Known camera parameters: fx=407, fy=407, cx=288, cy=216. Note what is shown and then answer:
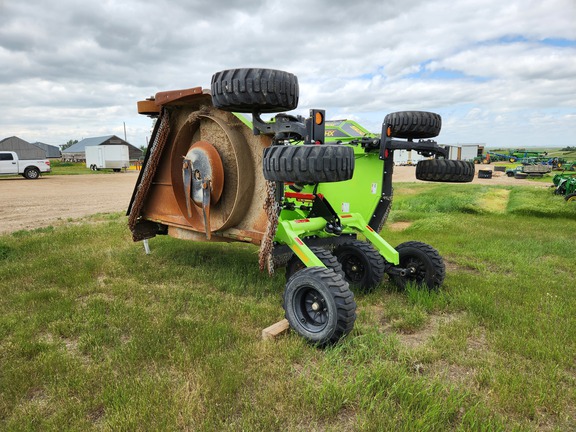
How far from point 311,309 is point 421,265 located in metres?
1.63

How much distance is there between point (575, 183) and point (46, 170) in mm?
28888

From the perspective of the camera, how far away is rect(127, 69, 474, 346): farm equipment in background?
3.19 meters

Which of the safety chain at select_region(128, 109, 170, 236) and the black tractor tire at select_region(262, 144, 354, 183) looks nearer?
the black tractor tire at select_region(262, 144, 354, 183)

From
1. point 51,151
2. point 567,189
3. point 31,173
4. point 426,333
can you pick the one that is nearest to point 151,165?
point 426,333

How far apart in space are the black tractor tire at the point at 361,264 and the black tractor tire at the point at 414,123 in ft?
4.56

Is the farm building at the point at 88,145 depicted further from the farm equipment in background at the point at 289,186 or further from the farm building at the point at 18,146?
the farm equipment in background at the point at 289,186

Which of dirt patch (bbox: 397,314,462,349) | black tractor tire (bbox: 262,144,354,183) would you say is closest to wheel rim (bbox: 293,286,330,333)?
dirt patch (bbox: 397,314,462,349)

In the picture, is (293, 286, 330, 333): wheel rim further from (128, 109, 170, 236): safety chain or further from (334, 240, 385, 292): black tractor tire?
(128, 109, 170, 236): safety chain

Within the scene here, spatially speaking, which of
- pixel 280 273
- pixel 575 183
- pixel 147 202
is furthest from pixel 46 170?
pixel 575 183

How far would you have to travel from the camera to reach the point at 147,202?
5.71m

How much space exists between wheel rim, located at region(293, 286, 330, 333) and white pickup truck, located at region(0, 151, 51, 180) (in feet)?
91.3

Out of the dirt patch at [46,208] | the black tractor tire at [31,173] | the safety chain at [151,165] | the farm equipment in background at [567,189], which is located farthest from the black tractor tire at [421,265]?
the black tractor tire at [31,173]

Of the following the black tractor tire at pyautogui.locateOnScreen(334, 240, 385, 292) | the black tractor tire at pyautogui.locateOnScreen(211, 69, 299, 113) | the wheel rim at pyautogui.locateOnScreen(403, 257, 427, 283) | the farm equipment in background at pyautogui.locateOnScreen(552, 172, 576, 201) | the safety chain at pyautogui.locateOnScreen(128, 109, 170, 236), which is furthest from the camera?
the farm equipment in background at pyautogui.locateOnScreen(552, 172, 576, 201)

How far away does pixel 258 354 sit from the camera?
10.0 feet
